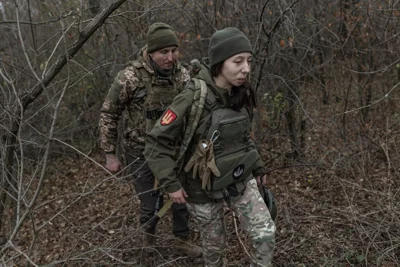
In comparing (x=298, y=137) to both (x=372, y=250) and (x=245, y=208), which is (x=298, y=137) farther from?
(x=245, y=208)

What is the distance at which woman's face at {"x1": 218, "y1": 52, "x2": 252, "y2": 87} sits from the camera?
8.18 feet

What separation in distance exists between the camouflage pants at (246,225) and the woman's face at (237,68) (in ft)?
2.52

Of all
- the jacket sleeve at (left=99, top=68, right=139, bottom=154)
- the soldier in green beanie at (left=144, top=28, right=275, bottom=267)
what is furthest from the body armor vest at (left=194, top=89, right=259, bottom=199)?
the jacket sleeve at (left=99, top=68, right=139, bottom=154)

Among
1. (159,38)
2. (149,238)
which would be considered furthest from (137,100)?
(149,238)

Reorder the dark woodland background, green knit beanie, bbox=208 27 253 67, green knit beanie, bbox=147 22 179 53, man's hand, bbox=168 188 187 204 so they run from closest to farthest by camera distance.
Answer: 1. green knit beanie, bbox=208 27 253 67
2. man's hand, bbox=168 188 187 204
3. green knit beanie, bbox=147 22 179 53
4. the dark woodland background

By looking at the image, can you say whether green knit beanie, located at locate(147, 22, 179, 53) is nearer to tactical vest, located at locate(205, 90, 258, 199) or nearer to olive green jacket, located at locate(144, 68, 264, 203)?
olive green jacket, located at locate(144, 68, 264, 203)

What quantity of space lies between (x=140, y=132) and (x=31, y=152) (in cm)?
522

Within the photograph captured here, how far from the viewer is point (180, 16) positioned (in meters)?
5.89

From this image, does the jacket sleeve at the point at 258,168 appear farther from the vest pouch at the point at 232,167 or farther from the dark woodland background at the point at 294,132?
the dark woodland background at the point at 294,132

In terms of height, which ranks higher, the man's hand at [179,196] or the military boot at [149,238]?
the man's hand at [179,196]

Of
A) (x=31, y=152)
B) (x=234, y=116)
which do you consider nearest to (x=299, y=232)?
(x=234, y=116)

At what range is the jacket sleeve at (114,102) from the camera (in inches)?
127

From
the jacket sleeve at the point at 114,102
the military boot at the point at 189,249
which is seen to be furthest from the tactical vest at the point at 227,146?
the military boot at the point at 189,249

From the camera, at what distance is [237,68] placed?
2490mm
